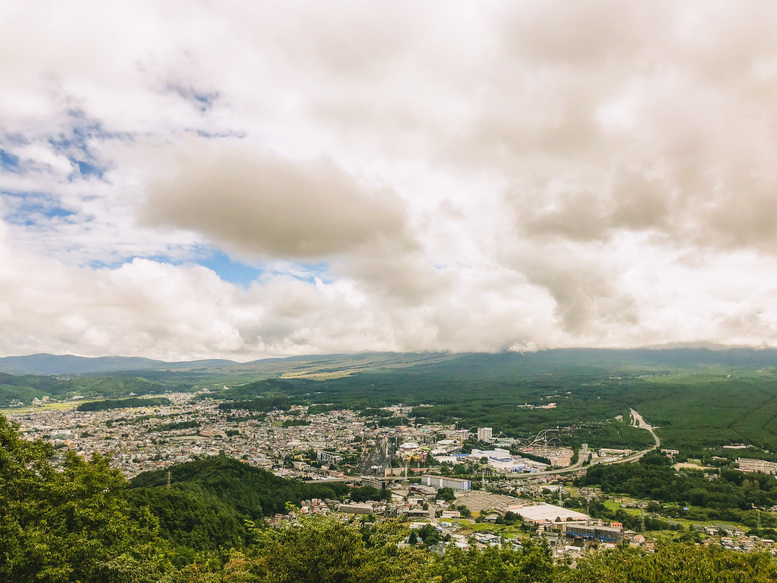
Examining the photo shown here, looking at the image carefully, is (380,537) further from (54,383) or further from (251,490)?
(54,383)

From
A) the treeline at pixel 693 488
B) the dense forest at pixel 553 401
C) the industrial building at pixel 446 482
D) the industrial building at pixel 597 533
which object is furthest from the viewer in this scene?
the dense forest at pixel 553 401

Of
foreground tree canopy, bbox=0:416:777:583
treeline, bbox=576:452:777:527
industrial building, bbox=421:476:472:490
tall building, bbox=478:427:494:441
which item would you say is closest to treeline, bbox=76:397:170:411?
tall building, bbox=478:427:494:441

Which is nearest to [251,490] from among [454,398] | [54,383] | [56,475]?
[56,475]

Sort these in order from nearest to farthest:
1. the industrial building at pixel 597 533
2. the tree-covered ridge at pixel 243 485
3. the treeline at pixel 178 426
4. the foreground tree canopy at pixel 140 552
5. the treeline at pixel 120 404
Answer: the foreground tree canopy at pixel 140 552
the industrial building at pixel 597 533
the tree-covered ridge at pixel 243 485
the treeline at pixel 178 426
the treeline at pixel 120 404

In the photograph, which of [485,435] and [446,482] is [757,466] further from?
[485,435]

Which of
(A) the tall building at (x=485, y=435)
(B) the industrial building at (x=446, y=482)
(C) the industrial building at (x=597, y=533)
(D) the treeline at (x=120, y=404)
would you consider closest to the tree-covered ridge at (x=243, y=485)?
(B) the industrial building at (x=446, y=482)

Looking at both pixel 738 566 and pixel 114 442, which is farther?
pixel 114 442

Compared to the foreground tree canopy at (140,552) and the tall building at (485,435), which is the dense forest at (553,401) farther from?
the foreground tree canopy at (140,552)

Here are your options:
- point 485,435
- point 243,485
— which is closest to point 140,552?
point 243,485
